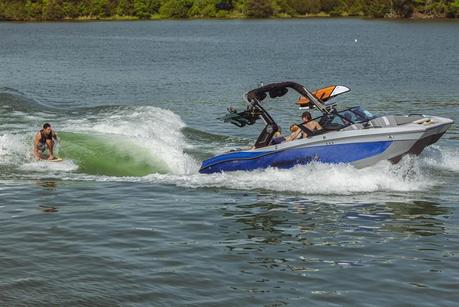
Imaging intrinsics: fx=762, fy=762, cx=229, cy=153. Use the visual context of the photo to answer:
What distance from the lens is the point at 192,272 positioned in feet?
46.0

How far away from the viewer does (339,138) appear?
65.6 ft

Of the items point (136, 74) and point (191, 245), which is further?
point (136, 74)

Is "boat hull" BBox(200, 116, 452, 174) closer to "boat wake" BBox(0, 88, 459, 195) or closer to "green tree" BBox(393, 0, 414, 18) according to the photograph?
"boat wake" BBox(0, 88, 459, 195)

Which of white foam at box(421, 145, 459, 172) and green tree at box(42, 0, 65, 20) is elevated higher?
green tree at box(42, 0, 65, 20)

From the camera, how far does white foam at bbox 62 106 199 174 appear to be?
2469 cm

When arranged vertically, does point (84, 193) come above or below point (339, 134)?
below

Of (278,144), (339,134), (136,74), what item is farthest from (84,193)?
(136,74)

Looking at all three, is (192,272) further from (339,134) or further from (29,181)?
(29,181)

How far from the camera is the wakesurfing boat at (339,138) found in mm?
19625

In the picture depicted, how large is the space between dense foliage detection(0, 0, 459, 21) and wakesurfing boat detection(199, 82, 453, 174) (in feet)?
454

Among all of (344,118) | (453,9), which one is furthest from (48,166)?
(453,9)

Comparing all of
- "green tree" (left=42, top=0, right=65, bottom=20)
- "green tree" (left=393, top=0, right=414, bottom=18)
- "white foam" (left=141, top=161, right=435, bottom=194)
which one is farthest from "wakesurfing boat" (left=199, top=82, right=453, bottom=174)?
"green tree" (left=42, top=0, right=65, bottom=20)

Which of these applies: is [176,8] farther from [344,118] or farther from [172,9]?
[344,118]

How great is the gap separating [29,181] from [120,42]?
249ft
